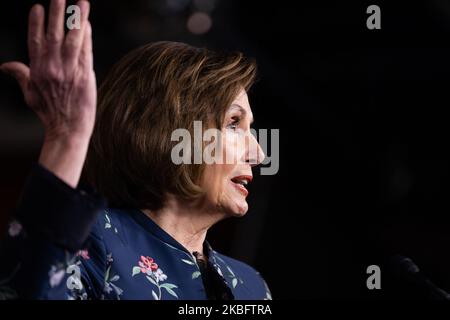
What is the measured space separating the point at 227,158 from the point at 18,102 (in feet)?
6.17

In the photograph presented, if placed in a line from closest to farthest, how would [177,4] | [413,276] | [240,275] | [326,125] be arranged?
[413,276] < [240,275] < [177,4] < [326,125]

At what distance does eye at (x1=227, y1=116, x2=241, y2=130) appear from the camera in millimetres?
1408

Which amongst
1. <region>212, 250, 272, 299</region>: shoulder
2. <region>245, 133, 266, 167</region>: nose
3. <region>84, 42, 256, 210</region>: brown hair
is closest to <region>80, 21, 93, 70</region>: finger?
<region>84, 42, 256, 210</region>: brown hair

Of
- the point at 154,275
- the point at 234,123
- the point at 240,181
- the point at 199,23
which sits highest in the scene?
the point at 199,23

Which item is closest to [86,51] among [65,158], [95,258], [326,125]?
[65,158]

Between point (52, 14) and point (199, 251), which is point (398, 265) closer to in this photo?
point (199, 251)

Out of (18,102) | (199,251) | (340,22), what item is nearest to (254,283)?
(199,251)

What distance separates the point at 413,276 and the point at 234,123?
18.5 inches

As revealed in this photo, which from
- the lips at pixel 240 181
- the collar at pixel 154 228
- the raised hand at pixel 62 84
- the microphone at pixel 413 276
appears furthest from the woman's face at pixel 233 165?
the raised hand at pixel 62 84

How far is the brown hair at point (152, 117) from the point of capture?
1346 mm

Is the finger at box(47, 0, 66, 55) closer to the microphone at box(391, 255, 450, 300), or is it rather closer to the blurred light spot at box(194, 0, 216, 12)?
the microphone at box(391, 255, 450, 300)

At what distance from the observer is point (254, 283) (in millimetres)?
1611

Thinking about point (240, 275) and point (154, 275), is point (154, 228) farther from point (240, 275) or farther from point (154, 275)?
point (240, 275)

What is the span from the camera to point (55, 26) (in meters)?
0.89
